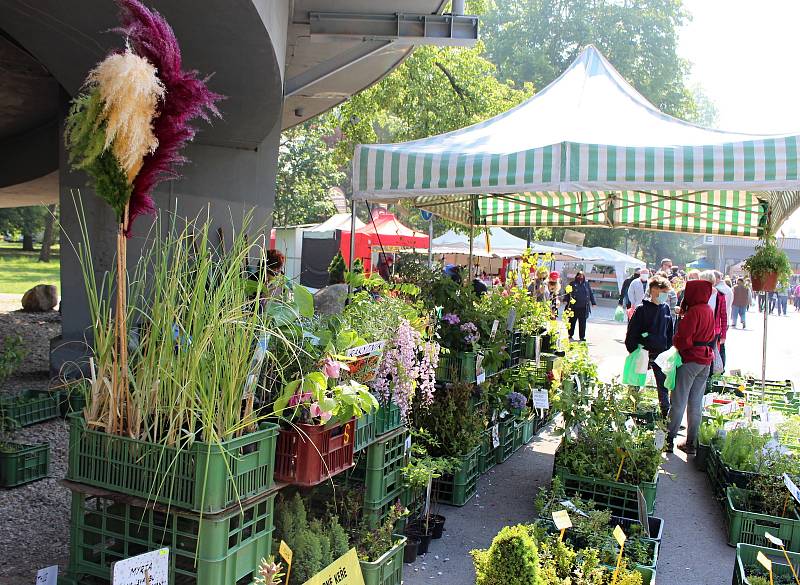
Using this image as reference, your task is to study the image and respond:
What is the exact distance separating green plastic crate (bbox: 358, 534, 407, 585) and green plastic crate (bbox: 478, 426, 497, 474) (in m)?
2.02

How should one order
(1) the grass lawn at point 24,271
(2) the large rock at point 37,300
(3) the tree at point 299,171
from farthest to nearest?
(3) the tree at point 299,171, (1) the grass lawn at point 24,271, (2) the large rock at point 37,300

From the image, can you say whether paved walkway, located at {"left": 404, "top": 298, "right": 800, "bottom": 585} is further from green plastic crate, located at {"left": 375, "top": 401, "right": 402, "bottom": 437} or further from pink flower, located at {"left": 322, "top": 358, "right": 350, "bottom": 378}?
pink flower, located at {"left": 322, "top": 358, "right": 350, "bottom": 378}

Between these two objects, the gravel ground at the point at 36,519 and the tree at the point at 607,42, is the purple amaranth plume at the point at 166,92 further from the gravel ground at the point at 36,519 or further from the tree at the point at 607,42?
the tree at the point at 607,42

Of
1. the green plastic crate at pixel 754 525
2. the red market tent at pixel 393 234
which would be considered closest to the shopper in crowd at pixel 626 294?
the red market tent at pixel 393 234

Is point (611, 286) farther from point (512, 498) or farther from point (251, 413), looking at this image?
point (251, 413)

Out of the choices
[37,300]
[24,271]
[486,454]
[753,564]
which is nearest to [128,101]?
[753,564]

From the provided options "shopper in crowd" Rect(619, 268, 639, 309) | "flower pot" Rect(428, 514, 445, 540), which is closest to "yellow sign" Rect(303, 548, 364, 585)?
"flower pot" Rect(428, 514, 445, 540)

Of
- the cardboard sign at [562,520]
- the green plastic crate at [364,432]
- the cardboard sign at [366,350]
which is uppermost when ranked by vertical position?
the cardboard sign at [366,350]

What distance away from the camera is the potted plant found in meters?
6.91

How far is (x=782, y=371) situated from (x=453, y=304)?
1098cm

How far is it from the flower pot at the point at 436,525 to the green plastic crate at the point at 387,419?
2.96 feet

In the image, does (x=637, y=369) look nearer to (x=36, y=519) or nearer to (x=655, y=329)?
(x=655, y=329)

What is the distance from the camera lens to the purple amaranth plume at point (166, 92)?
238 cm

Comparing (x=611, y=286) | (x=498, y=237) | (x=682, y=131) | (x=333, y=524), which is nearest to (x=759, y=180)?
(x=682, y=131)
